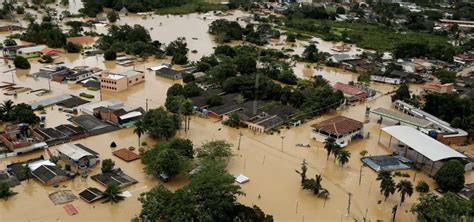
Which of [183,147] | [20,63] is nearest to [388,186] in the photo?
[183,147]

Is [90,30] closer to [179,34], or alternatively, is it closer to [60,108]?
[179,34]

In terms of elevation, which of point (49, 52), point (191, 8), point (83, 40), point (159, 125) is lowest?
→ point (159, 125)

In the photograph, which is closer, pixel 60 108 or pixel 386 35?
pixel 60 108

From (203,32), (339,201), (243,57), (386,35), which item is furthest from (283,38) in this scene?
(339,201)

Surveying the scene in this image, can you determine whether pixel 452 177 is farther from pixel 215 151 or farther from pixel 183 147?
pixel 183 147

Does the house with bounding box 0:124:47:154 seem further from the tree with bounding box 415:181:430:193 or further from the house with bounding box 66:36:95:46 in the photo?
the house with bounding box 66:36:95:46
